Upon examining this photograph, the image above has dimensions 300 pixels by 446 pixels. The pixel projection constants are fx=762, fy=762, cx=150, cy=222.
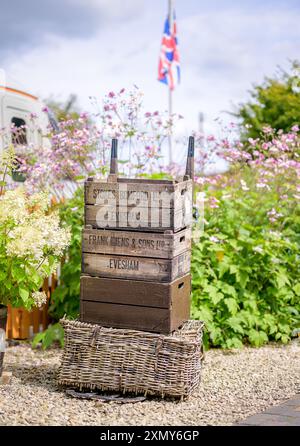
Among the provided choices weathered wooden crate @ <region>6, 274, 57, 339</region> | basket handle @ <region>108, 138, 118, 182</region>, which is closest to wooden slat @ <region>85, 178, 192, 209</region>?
basket handle @ <region>108, 138, 118, 182</region>

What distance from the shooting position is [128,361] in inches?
199

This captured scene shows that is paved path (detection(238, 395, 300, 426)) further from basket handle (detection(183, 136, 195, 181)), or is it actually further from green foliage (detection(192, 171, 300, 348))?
green foliage (detection(192, 171, 300, 348))

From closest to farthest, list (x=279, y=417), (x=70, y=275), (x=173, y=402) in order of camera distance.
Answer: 1. (x=279, y=417)
2. (x=173, y=402)
3. (x=70, y=275)

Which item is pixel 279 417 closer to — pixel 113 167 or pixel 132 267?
pixel 132 267

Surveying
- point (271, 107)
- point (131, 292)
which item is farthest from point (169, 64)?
point (131, 292)

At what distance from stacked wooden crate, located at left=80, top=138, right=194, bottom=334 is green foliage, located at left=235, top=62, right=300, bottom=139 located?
10.5m

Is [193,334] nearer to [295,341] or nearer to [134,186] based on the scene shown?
[134,186]

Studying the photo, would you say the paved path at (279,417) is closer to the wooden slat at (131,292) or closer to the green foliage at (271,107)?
the wooden slat at (131,292)

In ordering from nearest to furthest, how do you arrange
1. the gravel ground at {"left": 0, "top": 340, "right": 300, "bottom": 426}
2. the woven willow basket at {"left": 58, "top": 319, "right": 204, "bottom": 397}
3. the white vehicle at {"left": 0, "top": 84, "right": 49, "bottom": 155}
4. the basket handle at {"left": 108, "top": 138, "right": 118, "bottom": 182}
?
the gravel ground at {"left": 0, "top": 340, "right": 300, "bottom": 426} < the woven willow basket at {"left": 58, "top": 319, "right": 204, "bottom": 397} < the basket handle at {"left": 108, "top": 138, "right": 118, "bottom": 182} < the white vehicle at {"left": 0, "top": 84, "right": 49, "bottom": 155}

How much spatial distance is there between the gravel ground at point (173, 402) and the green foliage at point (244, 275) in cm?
36

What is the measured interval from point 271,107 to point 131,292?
40.1ft

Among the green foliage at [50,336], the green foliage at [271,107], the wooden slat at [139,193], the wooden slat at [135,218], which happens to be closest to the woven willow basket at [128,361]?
the wooden slat at [135,218]

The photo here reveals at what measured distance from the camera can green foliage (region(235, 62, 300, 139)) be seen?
51.3ft

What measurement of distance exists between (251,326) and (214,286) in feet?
1.66
